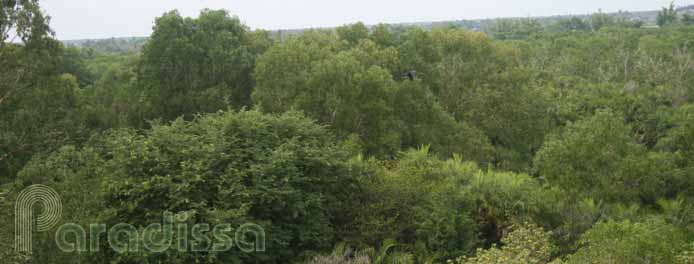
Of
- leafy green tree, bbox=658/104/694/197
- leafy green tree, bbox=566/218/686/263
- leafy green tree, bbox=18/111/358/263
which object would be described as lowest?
leafy green tree, bbox=658/104/694/197

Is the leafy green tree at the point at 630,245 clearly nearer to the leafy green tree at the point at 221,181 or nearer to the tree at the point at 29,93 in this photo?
the leafy green tree at the point at 221,181

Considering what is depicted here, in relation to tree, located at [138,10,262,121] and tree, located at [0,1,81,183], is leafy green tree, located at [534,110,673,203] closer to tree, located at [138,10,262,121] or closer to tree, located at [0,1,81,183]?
tree, located at [138,10,262,121]

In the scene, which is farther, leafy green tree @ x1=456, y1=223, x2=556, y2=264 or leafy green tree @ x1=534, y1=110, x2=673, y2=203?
leafy green tree @ x1=534, y1=110, x2=673, y2=203

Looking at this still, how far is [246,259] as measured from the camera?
10.6 meters

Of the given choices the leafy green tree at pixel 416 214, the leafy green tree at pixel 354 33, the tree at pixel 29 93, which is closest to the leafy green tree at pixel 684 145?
the leafy green tree at pixel 416 214

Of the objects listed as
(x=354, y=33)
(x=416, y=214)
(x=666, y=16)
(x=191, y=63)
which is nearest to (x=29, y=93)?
(x=191, y=63)

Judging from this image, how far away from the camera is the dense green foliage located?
10.3 meters

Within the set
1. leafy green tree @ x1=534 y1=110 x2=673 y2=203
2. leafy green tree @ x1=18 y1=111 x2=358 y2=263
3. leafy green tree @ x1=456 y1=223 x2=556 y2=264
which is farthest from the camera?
leafy green tree @ x1=534 y1=110 x2=673 y2=203

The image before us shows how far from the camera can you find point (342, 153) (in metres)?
12.8

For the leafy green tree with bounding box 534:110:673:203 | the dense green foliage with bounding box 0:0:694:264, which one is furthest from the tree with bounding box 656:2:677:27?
the leafy green tree with bounding box 534:110:673:203

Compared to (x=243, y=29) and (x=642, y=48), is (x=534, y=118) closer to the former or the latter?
(x=243, y=29)

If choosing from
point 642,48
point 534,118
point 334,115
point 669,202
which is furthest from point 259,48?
point 642,48

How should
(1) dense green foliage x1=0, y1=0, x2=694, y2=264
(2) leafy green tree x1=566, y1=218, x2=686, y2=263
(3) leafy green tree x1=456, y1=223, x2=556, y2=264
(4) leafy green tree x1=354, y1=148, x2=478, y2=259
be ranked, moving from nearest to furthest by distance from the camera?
(3) leafy green tree x1=456, y1=223, x2=556, y2=264 < (2) leafy green tree x1=566, y1=218, x2=686, y2=263 < (1) dense green foliage x1=0, y1=0, x2=694, y2=264 < (4) leafy green tree x1=354, y1=148, x2=478, y2=259

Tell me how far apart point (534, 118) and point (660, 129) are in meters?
7.40
